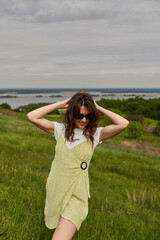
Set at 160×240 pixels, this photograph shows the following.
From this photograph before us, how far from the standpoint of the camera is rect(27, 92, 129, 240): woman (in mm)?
2523

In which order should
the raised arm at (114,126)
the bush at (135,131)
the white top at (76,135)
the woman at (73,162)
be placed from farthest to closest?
1. the bush at (135,131)
2. the raised arm at (114,126)
3. the white top at (76,135)
4. the woman at (73,162)

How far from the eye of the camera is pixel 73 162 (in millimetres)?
2566

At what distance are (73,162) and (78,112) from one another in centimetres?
60

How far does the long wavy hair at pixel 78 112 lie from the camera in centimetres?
264

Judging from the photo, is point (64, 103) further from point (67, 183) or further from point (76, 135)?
point (67, 183)

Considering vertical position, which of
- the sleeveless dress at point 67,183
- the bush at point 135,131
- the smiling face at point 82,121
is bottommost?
the bush at point 135,131

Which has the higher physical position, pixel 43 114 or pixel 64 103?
pixel 64 103

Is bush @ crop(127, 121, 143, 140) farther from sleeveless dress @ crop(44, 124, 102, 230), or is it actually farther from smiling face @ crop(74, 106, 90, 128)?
sleeveless dress @ crop(44, 124, 102, 230)

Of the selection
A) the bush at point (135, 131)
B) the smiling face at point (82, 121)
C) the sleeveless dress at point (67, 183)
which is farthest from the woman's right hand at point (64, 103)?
the bush at point (135, 131)

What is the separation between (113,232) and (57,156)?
1650 millimetres

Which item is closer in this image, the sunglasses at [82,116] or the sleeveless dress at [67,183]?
the sleeveless dress at [67,183]

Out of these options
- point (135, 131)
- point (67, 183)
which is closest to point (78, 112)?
point (67, 183)

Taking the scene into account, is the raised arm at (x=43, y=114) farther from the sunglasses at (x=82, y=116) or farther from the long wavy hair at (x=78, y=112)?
the sunglasses at (x=82, y=116)

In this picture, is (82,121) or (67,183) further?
(82,121)
